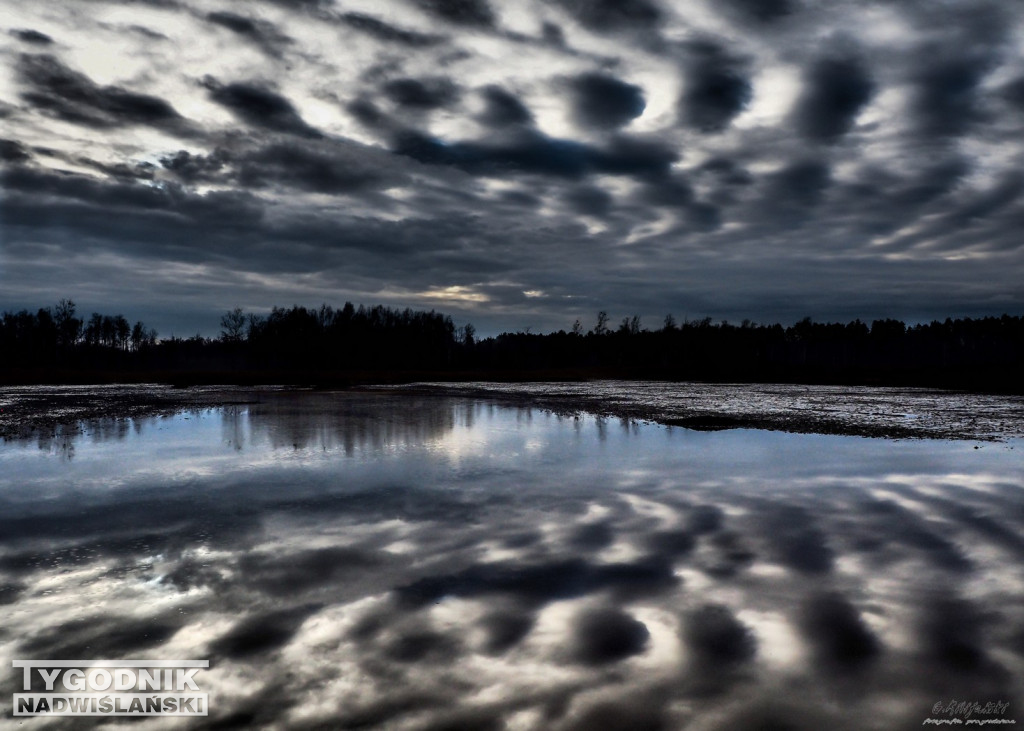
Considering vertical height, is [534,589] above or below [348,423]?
below

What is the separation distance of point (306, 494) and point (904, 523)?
9028 mm

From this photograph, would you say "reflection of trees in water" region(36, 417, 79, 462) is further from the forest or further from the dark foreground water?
the forest

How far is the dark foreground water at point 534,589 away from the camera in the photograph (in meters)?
4.14

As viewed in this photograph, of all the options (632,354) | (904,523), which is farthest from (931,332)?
(904,523)

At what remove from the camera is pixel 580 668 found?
4473 mm

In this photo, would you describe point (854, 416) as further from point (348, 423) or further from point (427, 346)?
point (427, 346)

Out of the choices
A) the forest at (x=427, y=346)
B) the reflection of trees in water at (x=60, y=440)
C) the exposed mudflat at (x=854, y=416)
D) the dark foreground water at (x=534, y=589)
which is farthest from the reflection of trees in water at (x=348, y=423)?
the forest at (x=427, y=346)

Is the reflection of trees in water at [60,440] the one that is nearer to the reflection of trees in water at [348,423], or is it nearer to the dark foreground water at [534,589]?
the dark foreground water at [534,589]

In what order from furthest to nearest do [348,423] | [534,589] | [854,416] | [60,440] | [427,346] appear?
1. [427,346]
2. [854,416]
3. [348,423]
4. [60,440]
5. [534,589]

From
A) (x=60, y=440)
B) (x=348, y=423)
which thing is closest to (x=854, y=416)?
(x=348, y=423)

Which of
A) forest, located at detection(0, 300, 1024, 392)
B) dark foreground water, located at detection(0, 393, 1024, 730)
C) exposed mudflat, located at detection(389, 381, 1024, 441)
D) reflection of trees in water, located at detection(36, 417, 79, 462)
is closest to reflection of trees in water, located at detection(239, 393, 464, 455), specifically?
dark foreground water, located at detection(0, 393, 1024, 730)

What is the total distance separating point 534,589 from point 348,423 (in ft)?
51.9

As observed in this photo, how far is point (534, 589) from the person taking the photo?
236 inches

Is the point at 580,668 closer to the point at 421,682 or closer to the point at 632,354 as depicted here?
the point at 421,682
